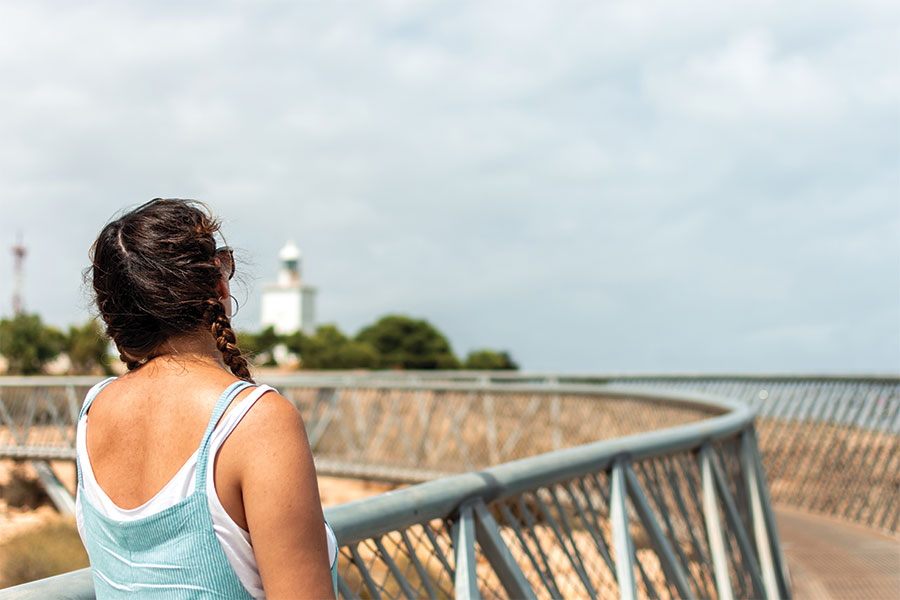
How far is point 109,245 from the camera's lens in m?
1.66

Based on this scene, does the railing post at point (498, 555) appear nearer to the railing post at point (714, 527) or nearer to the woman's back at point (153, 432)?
the woman's back at point (153, 432)

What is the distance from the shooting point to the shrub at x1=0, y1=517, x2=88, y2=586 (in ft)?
41.9

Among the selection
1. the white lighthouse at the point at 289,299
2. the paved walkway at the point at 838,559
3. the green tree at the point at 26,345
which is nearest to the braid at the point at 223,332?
the paved walkway at the point at 838,559

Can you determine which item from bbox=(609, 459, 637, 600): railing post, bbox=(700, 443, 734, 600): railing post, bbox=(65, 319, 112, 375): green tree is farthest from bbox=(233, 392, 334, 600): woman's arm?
bbox=(65, 319, 112, 375): green tree

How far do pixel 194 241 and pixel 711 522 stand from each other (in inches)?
146

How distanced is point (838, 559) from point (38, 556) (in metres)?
10.8

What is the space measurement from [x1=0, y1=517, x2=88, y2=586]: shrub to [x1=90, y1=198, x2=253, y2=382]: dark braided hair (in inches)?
468

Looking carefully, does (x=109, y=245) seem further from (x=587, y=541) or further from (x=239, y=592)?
(x=587, y=541)

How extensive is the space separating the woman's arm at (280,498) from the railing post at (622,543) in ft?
6.82

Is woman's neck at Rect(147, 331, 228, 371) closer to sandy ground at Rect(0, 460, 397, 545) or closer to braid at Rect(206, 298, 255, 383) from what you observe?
braid at Rect(206, 298, 255, 383)

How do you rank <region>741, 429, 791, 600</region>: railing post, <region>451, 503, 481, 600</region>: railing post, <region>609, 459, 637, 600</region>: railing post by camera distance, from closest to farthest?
1. <region>451, 503, 481, 600</region>: railing post
2. <region>609, 459, 637, 600</region>: railing post
3. <region>741, 429, 791, 600</region>: railing post

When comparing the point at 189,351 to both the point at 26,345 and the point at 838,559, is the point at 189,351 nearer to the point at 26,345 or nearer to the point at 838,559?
the point at 838,559

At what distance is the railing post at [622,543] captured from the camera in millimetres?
3320

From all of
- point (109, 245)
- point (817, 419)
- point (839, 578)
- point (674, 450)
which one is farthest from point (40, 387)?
point (109, 245)
